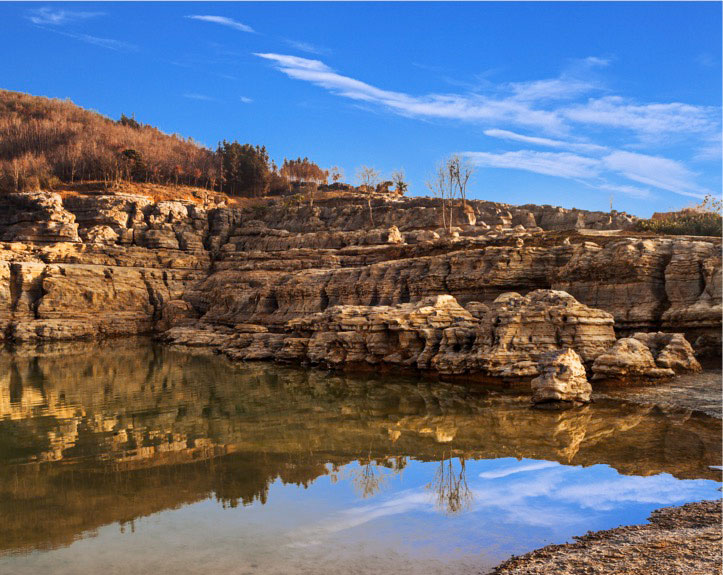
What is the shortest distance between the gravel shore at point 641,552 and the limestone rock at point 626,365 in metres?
11.8

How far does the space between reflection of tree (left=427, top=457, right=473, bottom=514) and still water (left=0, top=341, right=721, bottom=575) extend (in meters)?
0.06

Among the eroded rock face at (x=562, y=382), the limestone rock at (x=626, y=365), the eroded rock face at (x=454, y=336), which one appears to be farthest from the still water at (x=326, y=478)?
the limestone rock at (x=626, y=365)

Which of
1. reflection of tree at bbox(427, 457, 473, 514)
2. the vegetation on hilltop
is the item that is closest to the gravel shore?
reflection of tree at bbox(427, 457, 473, 514)

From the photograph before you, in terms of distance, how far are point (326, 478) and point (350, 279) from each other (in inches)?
1096

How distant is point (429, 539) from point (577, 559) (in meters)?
2.13

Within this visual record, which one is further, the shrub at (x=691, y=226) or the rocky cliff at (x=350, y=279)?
the shrub at (x=691, y=226)

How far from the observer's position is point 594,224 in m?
58.8

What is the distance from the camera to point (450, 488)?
36.0 feet

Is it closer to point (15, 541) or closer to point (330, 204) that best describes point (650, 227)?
point (330, 204)

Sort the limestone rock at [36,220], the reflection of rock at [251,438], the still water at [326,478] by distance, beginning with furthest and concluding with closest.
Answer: the limestone rock at [36,220] → the reflection of rock at [251,438] → the still water at [326,478]

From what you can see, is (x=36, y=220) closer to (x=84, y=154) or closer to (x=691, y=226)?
(x=84, y=154)

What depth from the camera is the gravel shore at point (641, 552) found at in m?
7.01

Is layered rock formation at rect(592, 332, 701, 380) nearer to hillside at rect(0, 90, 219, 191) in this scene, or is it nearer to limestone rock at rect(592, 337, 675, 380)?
limestone rock at rect(592, 337, 675, 380)

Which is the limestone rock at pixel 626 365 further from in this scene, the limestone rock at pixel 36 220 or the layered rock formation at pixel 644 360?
the limestone rock at pixel 36 220
